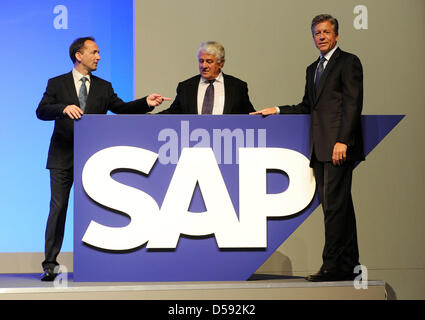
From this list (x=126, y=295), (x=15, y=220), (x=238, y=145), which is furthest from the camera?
(x=15, y=220)

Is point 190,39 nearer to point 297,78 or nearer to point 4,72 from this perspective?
point 297,78

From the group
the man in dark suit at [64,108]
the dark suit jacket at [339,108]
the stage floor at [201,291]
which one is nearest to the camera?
the stage floor at [201,291]

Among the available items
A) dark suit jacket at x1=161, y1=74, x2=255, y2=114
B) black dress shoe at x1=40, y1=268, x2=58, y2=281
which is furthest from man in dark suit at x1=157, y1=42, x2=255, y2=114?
black dress shoe at x1=40, y1=268, x2=58, y2=281

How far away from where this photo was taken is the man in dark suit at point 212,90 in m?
4.25

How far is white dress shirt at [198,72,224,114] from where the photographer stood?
14.1 ft

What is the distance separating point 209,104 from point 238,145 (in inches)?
21.0

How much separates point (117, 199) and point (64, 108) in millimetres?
648

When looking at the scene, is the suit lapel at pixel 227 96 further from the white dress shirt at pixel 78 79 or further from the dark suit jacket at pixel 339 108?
the white dress shirt at pixel 78 79

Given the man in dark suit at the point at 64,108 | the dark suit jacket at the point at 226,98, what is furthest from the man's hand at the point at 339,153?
the man in dark suit at the point at 64,108

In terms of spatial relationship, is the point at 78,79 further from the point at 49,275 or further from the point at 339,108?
the point at 339,108

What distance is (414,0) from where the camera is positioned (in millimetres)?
5691

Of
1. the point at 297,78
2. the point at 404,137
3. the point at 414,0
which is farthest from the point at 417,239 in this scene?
the point at 414,0

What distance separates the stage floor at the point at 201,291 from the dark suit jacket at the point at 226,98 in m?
1.17

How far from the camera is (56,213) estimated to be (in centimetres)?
413
